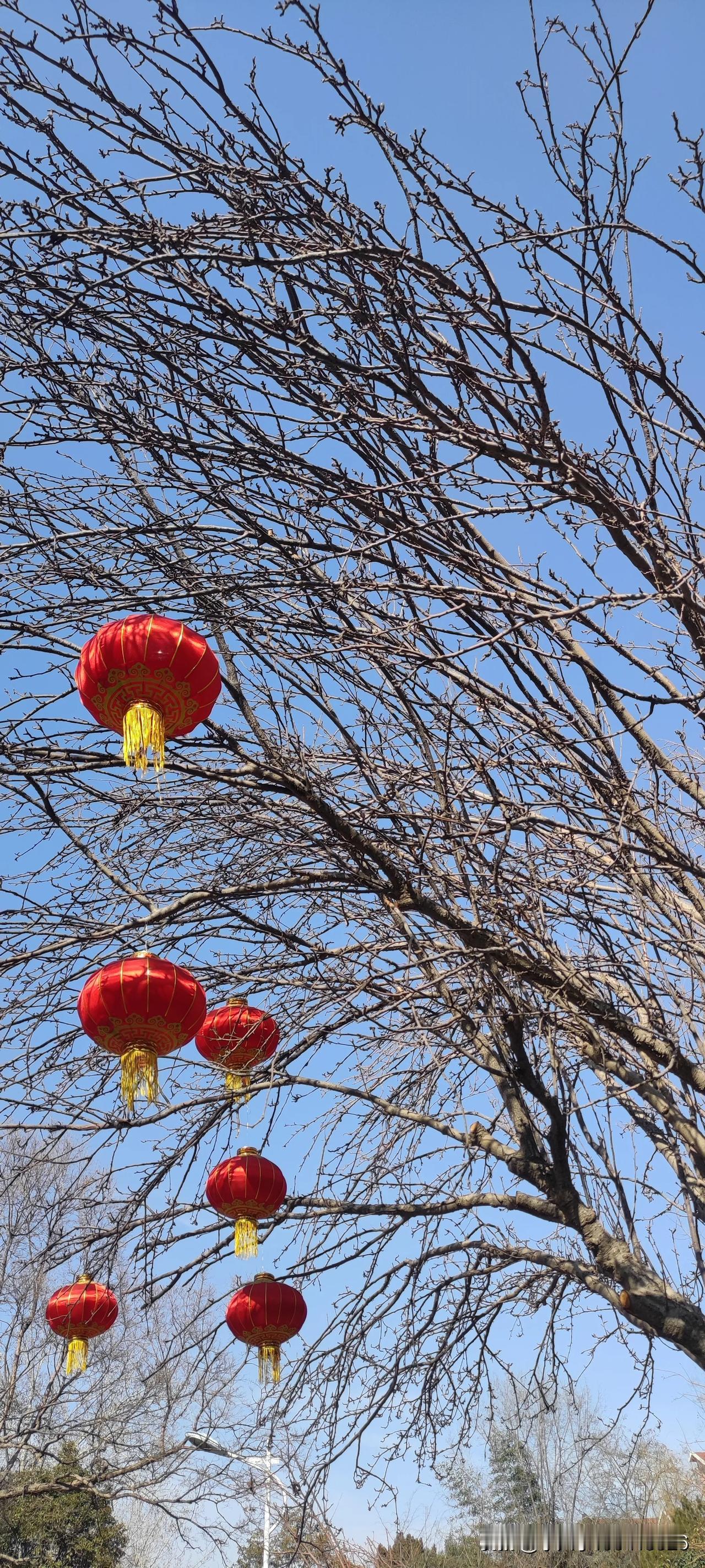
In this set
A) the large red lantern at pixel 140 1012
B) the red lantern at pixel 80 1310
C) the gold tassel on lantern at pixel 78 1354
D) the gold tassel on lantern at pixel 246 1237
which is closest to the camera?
the large red lantern at pixel 140 1012

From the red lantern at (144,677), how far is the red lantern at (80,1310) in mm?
3318

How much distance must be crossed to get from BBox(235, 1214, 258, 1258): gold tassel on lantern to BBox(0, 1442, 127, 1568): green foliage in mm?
10782

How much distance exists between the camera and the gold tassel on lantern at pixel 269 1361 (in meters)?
5.13

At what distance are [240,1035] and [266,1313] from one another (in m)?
1.27

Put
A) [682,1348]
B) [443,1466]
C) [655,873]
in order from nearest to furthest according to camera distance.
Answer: [682,1348] < [655,873] < [443,1466]

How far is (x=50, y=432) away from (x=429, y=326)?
3.96 feet

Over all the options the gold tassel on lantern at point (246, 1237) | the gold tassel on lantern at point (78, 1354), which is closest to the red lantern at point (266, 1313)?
the gold tassel on lantern at point (246, 1237)

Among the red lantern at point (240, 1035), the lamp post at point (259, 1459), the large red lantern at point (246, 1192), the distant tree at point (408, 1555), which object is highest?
the red lantern at point (240, 1035)

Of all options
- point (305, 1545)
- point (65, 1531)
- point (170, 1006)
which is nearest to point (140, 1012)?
point (170, 1006)

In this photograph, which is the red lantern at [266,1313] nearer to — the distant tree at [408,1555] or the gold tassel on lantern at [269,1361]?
the gold tassel on lantern at [269,1361]

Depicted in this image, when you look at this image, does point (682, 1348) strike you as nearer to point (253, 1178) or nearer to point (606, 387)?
point (253, 1178)

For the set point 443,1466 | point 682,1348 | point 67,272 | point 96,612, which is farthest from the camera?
point 443,1466

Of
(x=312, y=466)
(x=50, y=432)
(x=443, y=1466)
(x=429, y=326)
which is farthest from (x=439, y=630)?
(x=443, y=1466)

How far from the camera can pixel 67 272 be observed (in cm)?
329
